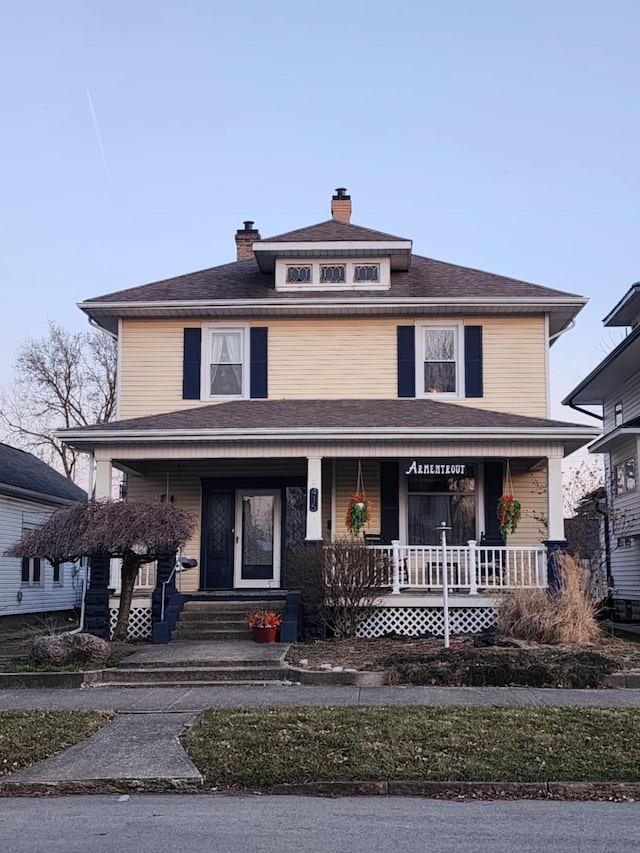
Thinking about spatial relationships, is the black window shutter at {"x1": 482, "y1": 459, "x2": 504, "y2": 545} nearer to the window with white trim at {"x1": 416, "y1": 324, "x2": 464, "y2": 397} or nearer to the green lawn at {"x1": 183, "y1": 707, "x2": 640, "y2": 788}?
the window with white trim at {"x1": 416, "y1": 324, "x2": 464, "y2": 397}

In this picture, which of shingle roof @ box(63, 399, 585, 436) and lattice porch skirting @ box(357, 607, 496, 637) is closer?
lattice porch skirting @ box(357, 607, 496, 637)

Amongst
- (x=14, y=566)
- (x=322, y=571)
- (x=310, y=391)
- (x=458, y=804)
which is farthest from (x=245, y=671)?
(x=14, y=566)

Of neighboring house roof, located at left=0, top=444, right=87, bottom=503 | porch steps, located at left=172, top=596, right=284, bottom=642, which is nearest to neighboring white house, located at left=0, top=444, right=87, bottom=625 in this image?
neighboring house roof, located at left=0, top=444, right=87, bottom=503

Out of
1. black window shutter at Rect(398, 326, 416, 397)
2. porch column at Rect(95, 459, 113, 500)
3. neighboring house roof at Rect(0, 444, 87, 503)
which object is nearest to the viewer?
porch column at Rect(95, 459, 113, 500)

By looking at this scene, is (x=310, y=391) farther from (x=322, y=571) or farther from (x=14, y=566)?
(x=14, y=566)

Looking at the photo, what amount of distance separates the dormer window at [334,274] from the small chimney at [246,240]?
9.82 feet

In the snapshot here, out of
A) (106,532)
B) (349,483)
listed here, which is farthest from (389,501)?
(106,532)

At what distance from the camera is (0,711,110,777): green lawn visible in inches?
315

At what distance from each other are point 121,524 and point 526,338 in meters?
8.91

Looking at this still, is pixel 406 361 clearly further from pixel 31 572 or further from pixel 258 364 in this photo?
pixel 31 572

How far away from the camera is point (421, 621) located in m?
15.5

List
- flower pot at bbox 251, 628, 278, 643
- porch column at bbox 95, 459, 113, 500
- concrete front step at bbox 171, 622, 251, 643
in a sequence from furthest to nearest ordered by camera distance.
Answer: porch column at bbox 95, 459, 113, 500 → concrete front step at bbox 171, 622, 251, 643 → flower pot at bbox 251, 628, 278, 643

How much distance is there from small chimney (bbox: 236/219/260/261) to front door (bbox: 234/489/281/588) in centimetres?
629

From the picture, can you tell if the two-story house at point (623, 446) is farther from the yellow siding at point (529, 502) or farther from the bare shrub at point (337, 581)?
the bare shrub at point (337, 581)
